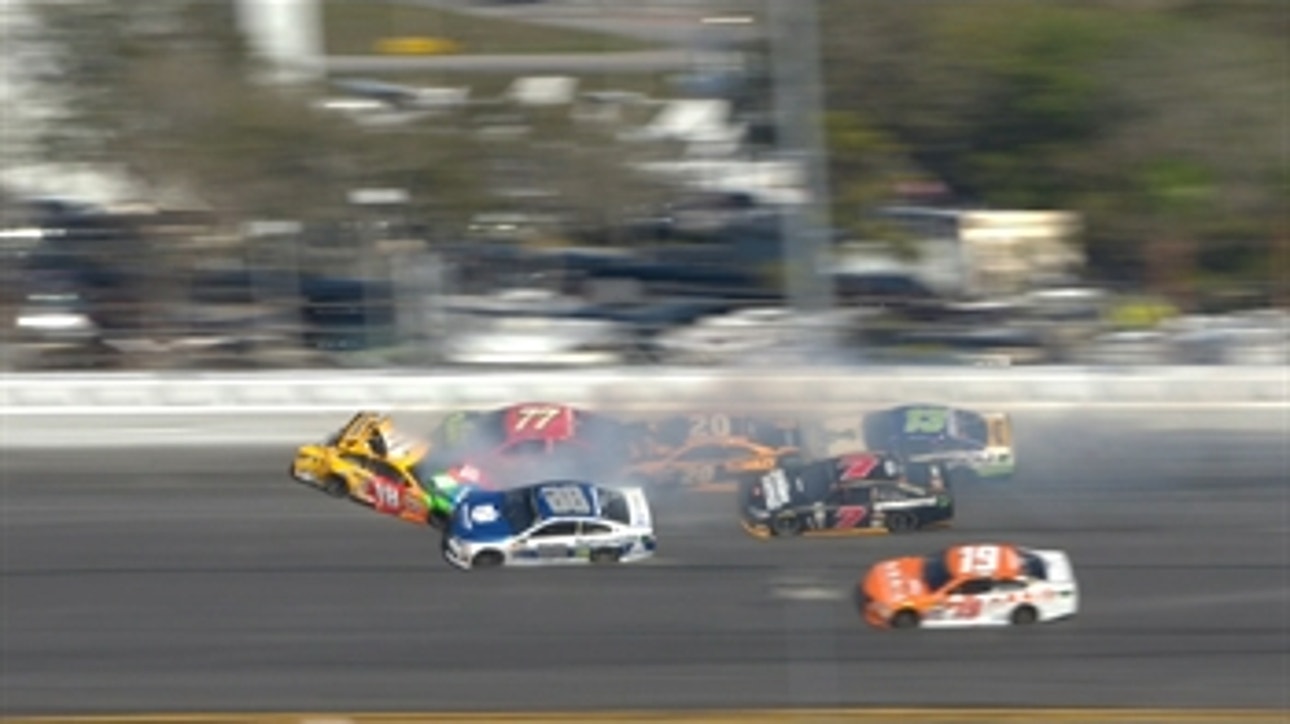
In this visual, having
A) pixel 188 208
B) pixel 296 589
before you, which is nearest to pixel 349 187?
pixel 188 208

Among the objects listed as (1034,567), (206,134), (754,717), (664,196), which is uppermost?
(206,134)

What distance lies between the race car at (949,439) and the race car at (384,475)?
5.05 feet

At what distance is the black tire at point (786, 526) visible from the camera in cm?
623

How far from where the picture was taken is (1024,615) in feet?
18.2

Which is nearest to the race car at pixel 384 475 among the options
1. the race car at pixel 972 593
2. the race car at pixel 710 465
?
the race car at pixel 710 465

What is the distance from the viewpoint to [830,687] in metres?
5.21

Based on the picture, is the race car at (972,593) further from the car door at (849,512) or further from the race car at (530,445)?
the race car at (530,445)

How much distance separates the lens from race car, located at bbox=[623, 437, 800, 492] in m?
6.79

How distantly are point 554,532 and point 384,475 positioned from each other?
3.06 ft

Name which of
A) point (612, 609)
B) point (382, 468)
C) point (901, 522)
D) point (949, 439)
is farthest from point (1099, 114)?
point (612, 609)

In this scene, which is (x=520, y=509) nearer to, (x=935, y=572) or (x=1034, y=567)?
(x=935, y=572)

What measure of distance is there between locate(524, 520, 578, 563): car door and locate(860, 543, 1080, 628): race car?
0.96 m

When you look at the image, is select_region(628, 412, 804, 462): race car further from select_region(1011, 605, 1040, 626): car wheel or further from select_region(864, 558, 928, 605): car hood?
A: select_region(1011, 605, 1040, 626): car wheel

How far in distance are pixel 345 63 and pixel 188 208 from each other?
1.71 meters
